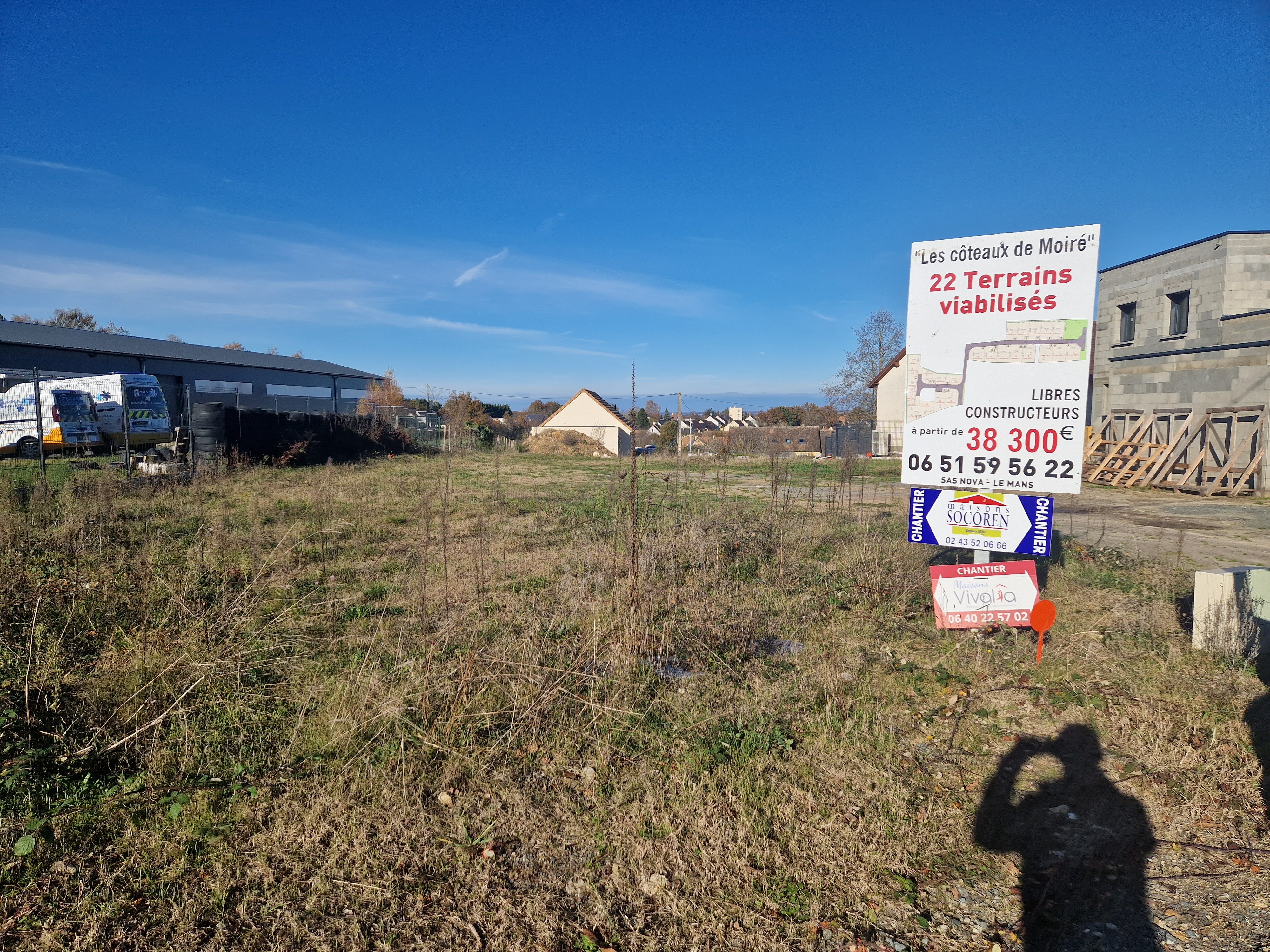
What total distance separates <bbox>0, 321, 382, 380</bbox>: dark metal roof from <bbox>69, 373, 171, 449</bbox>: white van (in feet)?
33.9

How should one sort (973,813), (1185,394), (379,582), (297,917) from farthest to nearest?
(1185,394) → (379,582) → (973,813) → (297,917)

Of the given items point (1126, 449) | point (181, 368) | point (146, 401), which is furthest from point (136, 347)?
point (1126, 449)

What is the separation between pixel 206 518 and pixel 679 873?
836 cm

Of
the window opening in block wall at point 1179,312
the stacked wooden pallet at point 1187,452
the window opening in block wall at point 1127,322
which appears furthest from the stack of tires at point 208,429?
the window opening in block wall at point 1127,322

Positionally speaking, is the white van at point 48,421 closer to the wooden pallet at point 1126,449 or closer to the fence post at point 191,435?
the fence post at point 191,435

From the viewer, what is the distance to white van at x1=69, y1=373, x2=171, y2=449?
17.0m

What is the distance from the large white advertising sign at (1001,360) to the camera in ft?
15.3

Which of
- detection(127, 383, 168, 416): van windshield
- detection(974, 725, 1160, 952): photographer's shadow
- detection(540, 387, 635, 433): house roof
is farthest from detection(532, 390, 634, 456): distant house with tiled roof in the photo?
detection(974, 725, 1160, 952): photographer's shadow

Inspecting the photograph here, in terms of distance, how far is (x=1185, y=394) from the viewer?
58.6 feet

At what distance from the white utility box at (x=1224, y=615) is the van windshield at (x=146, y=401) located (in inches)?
810

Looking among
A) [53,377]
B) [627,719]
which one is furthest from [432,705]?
[53,377]

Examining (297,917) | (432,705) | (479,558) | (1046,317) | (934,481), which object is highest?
(1046,317)

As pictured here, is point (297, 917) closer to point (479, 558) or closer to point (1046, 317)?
point (479, 558)

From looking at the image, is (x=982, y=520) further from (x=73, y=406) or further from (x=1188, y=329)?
(x=1188, y=329)
